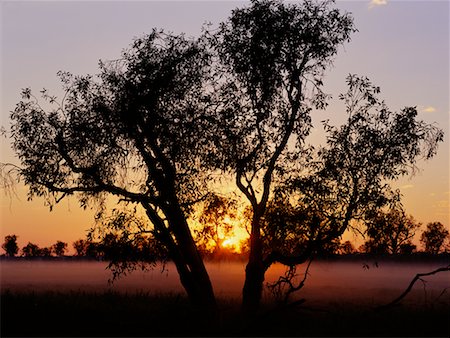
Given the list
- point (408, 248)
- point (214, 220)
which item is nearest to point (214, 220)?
point (214, 220)

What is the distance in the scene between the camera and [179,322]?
88.0 feet

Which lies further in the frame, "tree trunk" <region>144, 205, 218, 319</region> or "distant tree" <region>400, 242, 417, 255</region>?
"distant tree" <region>400, 242, 417, 255</region>

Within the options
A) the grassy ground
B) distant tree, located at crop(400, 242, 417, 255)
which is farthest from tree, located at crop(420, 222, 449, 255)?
the grassy ground

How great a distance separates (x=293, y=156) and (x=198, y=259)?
23.8ft

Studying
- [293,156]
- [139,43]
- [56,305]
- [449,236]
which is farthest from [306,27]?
[449,236]

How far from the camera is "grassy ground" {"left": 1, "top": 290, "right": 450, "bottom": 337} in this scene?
25.2m

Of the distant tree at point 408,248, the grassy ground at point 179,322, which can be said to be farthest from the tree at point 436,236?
the grassy ground at point 179,322

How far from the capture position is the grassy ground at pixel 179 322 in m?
25.2

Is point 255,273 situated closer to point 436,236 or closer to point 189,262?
point 189,262

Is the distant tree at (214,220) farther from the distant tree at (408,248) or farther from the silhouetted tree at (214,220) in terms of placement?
the distant tree at (408,248)

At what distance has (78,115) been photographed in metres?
30.2

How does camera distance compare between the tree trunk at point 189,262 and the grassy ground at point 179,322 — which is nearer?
the grassy ground at point 179,322

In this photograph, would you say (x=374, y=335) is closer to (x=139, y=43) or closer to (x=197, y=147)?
(x=197, y=147)

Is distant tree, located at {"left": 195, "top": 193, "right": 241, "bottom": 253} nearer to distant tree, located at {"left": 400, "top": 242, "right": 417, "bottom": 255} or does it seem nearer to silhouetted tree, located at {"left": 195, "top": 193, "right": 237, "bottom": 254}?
silhouetted tree, located at {"left": 195, "top": 193, "right": 237, "bottom": 254}
